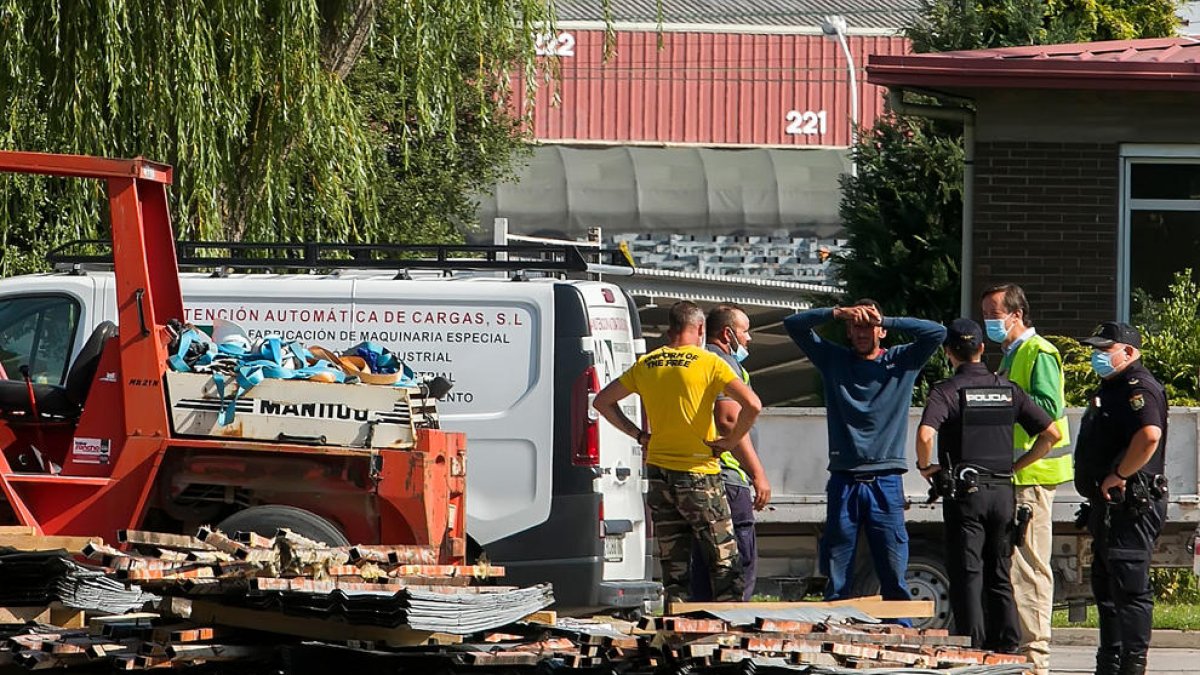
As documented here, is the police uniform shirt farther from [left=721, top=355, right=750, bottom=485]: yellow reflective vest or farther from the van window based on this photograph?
the van window

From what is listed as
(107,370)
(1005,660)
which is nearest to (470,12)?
(107,370)

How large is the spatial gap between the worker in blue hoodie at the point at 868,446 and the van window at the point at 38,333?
4.06m

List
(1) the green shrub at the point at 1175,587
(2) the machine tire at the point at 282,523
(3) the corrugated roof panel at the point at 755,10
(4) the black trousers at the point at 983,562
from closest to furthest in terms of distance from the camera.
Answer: (2) the machine tire at the point at 282,523 < (4) the black trousers at the point at 983,562 < (1) the green shrub at the point at 1175,587 < (3) the corrugated roof panel at the point at 755,10

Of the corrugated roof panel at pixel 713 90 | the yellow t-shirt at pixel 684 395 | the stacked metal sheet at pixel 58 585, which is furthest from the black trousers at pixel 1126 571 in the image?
the corrugated roof panel at pixel 713 90

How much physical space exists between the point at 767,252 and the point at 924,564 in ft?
94.8

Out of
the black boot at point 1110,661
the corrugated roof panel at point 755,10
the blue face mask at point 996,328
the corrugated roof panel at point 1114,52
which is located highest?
the corrugated roof panel at point 755,10

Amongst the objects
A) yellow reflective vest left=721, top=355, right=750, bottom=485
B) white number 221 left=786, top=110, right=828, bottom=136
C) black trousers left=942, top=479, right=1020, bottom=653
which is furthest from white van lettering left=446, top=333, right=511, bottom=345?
white number 221 left=786, top=110, right=828, bottom=136

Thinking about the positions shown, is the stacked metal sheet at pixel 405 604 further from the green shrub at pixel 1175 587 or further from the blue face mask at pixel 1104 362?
the green shrub at pixel 1175 587

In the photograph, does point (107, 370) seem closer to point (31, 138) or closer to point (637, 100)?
point (31, 138)

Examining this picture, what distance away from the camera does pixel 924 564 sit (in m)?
11.2

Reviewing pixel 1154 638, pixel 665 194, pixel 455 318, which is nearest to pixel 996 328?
pixel 455 318

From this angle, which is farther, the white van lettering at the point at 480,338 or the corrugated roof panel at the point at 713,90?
the corrugated roof panel at the point at 713,90

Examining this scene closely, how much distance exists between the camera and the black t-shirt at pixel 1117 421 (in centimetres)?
932

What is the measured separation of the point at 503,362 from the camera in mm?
10008
